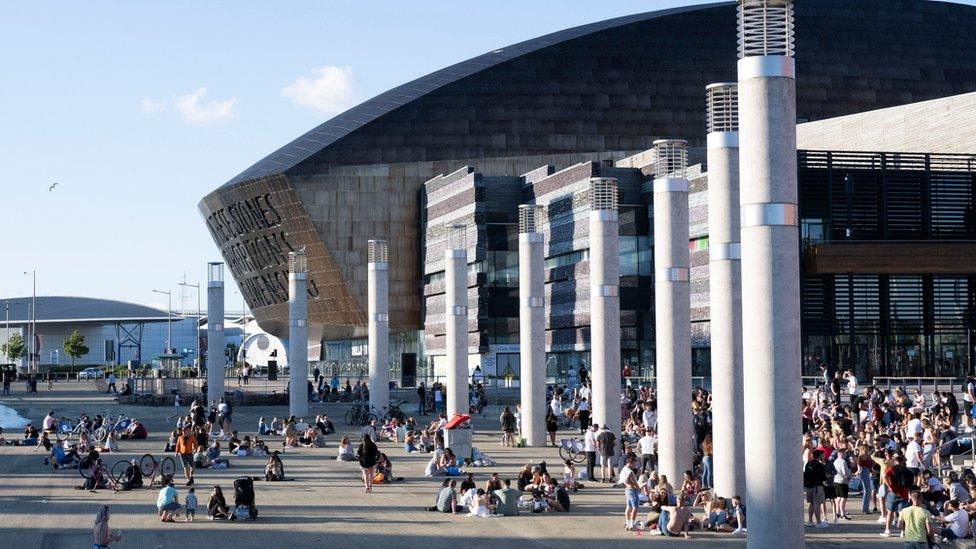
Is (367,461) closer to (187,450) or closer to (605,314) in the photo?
(187,450)

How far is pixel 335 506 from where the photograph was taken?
28719 millimetres

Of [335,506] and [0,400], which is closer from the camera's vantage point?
[335,506]

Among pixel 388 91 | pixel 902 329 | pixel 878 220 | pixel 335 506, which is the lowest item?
pixel 335 506

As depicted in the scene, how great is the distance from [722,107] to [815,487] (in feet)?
23.8

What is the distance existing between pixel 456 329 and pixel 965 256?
22.1m

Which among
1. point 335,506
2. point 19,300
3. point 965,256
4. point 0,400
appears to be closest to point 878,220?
point 965,256

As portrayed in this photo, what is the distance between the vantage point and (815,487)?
2430cm

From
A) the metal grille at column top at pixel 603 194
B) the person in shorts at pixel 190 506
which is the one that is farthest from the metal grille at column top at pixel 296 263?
the person in shorts at pixel 190 506

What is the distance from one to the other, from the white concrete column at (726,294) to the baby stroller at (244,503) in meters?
Result: 8.79

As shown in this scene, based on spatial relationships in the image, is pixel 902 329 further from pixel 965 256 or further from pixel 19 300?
pixel 19 300

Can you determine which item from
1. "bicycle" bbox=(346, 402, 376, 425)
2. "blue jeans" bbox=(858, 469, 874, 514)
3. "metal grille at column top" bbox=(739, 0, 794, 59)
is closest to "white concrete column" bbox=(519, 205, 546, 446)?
"bicycle" bbox=(346, 402, 376, 425)

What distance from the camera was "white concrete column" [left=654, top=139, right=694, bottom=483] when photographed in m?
29.4

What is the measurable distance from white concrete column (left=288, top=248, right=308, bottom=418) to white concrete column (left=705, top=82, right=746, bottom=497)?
117 ft

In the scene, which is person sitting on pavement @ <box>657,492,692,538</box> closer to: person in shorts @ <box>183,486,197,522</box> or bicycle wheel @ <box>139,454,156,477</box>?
person in shorts @ <box>183,486,197,522</box>
